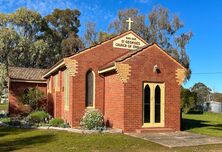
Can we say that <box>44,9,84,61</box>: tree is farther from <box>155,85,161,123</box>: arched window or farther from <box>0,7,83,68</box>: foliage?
<box>155,85,161,123</box>: arched window

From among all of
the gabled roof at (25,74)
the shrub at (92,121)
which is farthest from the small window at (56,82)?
the shrub at (92,121)

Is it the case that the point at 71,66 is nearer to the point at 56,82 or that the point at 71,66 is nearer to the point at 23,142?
the point at 56,82

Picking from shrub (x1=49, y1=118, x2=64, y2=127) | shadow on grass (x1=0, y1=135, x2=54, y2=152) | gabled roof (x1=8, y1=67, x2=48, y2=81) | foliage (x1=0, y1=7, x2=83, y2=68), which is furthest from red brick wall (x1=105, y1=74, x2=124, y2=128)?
foliage (x1=0, y1=7, x2=83, y2=68)

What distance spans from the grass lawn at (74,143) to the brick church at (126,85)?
268 cm

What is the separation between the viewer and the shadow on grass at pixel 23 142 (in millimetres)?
13414

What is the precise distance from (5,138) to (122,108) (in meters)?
6.06

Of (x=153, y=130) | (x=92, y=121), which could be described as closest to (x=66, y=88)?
(x=92, y=121)

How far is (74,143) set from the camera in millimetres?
14336

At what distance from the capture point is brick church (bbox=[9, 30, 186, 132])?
18.9 m

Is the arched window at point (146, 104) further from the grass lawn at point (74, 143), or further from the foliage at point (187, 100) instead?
the foliage at point (187, 100)

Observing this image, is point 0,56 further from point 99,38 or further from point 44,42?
point 99,38

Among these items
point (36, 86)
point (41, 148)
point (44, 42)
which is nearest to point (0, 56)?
point (44, 42)

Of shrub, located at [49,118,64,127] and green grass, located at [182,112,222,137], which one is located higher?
shrub, located at [49,118,64,127]

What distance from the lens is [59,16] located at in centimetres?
6644
